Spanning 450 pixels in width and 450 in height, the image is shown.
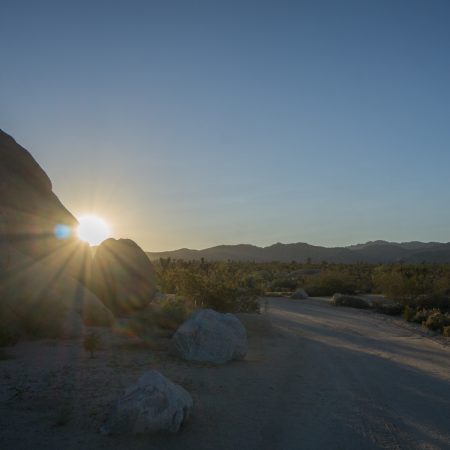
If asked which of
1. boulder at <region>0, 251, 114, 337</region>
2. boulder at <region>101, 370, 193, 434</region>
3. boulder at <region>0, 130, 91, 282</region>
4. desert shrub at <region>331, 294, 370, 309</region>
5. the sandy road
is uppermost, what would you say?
boulder at <region>0, 130, 91, 282</region>

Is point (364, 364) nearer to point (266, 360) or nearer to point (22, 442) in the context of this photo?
point (266, 360)

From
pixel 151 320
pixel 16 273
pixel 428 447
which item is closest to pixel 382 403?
pixel 428 447

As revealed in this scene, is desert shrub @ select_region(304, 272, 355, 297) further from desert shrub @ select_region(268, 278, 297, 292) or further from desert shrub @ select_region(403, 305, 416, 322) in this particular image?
desert shrub @ select_region(403, 305, 416, 322)

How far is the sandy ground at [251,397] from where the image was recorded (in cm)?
684

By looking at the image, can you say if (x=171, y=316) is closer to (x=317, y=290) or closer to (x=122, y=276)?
(x=122, y=276)

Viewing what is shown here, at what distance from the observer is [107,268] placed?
17953 mm

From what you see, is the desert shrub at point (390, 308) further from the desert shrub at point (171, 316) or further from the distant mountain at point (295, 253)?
the distant mountain at point (295, 253)

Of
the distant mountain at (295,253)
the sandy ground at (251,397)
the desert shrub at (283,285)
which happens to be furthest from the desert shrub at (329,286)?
the distant mountain at (295,253)

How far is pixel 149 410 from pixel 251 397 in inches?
98.9

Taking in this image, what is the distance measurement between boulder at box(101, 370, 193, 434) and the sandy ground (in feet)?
0.47

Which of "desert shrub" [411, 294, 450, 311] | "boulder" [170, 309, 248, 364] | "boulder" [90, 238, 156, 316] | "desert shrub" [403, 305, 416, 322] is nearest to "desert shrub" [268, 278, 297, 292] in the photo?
"desert shrub" [411, 294, 450, 311]

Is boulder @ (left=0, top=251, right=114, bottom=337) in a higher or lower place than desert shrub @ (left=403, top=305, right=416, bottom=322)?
higher

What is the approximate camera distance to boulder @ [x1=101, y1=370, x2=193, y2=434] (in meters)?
6.71

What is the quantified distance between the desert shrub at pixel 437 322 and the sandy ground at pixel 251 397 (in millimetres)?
6140
